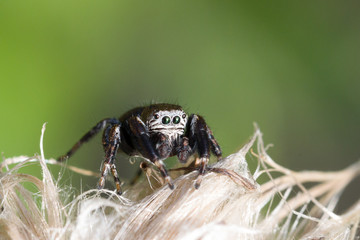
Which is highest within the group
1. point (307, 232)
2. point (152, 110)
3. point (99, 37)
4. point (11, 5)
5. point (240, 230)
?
point (11, 5)

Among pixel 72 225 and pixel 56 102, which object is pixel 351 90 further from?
pixel 72 225

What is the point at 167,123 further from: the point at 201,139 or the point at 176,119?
the point at 201,139

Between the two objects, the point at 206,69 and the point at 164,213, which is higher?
Answer: the point at 206,69

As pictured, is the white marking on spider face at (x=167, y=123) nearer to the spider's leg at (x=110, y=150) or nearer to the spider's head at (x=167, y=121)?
the spider's head at (x=167, y=121)

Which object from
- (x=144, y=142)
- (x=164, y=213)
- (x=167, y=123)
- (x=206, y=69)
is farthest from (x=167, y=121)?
(x=206, y=69)

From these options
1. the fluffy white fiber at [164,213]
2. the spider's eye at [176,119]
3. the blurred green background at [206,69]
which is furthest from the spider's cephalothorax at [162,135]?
the blurred green background at [206,69]

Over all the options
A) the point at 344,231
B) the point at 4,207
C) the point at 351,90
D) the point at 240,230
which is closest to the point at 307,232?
the point at 344,231

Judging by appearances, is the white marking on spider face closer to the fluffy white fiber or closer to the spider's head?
the spider's head
